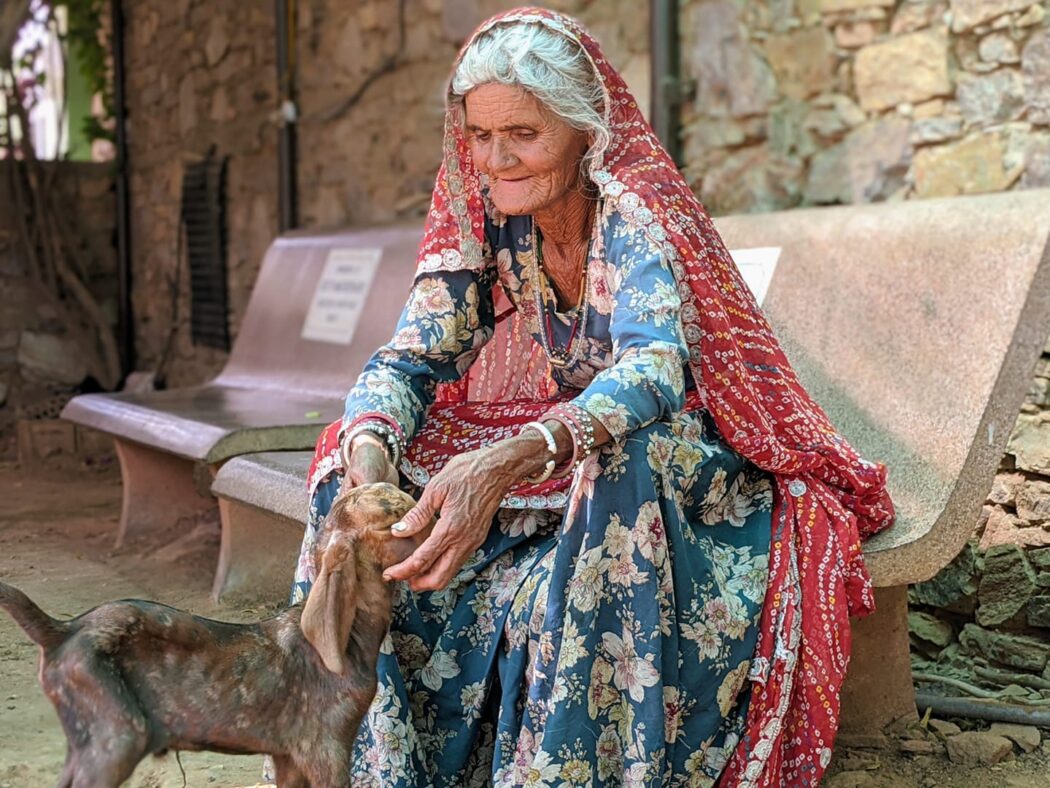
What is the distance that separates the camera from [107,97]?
1136cm

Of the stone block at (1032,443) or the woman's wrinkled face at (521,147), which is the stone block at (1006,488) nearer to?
the stone block at (1032,443)

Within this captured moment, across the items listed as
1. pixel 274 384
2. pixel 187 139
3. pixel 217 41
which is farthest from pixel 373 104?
pixel 187 139

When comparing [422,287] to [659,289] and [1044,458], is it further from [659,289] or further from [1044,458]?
[1044,458]

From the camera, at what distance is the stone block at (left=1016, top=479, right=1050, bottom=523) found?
4.32 m

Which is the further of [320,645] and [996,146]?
[996,146]

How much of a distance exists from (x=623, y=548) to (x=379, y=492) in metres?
0.47

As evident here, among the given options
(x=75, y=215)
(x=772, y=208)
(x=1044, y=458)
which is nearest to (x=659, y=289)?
(x=1044, y=458)

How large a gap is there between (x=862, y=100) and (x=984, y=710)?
2.74m

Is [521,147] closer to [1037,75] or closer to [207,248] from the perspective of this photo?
[1037,75]

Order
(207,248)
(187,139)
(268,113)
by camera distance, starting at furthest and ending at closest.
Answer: (187,139)
(207,248)
(268,113)

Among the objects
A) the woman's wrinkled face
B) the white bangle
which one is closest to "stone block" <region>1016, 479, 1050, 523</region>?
the woman's wrinkled face

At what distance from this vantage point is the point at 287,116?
865 centimetres

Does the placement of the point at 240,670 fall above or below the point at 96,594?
above

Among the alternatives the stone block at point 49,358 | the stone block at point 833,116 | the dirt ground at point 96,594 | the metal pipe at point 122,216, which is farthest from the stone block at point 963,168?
the metal pipe at point 122,216
